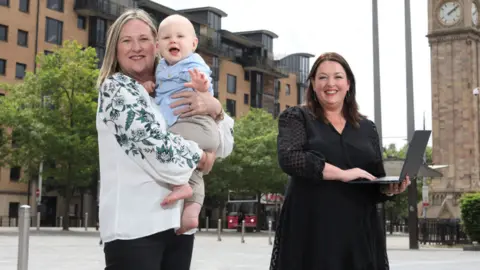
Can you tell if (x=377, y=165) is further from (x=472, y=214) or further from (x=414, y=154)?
(x=472, y=214)

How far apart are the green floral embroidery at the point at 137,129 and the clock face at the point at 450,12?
1901 inches

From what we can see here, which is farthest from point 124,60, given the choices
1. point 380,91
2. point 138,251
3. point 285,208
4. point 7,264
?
point 380,91

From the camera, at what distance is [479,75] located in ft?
167

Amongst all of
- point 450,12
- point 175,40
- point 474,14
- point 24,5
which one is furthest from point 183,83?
point 24,5

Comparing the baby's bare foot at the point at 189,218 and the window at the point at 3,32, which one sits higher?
the window at the point at 3,32

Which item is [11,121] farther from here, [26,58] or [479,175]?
[479,175]

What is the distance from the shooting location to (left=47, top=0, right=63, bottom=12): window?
5729cm

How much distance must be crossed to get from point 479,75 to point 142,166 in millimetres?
50967

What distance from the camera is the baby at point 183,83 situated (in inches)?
124

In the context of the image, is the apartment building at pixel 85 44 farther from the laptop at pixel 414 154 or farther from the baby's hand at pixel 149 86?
the baby's hand at pixel 149 86

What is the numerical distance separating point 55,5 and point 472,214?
41.3 metres

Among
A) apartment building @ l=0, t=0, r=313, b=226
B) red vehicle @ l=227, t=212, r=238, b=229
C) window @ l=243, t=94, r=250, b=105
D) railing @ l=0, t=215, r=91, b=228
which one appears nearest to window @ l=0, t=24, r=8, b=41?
apartment building @ l=0, t=0, r=313, b=226

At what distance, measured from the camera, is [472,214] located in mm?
25531

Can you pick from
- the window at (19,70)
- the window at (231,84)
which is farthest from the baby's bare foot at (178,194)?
the window at (231,84)
